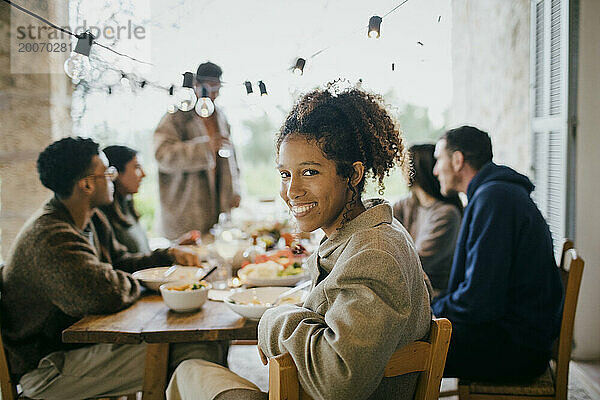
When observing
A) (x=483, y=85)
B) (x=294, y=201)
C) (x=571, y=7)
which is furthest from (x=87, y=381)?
(x=483, y=85)

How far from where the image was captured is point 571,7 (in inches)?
102

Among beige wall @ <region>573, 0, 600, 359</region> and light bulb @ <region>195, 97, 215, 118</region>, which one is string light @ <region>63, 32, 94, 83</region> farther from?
beige wall @ <region>573, 0, 600, 359</region>

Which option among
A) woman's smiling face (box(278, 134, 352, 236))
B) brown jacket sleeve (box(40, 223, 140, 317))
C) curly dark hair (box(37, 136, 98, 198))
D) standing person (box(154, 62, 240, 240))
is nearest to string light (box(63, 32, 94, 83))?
curly dark hair (box(37, 136, 98, 198))

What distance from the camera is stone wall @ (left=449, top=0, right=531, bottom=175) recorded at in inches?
130

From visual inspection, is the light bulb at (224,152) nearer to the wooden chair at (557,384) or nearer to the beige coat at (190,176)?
the beige coat at (190,176)

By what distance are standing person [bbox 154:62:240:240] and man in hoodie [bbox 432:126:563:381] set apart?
1744mm

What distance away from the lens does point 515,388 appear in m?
1.63

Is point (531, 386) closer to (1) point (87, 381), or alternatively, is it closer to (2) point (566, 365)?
(2) point (566, 365)

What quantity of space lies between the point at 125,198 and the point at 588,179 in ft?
7.07

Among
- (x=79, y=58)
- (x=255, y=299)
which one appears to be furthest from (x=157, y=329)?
(x=79, y=58)

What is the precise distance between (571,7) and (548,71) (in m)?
0.37

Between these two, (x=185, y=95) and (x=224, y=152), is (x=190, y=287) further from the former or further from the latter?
(x=224, y=152)

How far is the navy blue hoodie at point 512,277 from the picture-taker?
5.69 ft

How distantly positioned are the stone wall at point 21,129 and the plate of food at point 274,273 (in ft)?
4.86
